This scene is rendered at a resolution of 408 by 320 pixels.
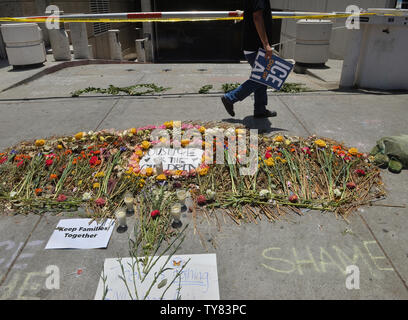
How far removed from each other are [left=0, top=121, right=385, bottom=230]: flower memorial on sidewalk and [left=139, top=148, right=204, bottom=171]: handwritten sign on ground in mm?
70

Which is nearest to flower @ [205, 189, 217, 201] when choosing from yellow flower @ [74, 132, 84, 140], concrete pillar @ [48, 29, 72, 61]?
yellow flower @ [74, 132, 84, 140]

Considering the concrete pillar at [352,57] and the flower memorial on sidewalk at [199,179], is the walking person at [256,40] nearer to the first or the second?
the flower memorial on sidewalk at [199,179]

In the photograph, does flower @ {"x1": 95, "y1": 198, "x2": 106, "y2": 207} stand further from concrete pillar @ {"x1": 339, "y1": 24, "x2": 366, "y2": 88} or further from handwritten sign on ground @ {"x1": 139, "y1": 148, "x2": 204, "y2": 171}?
concrete pillar @ {"x1": 339, "y1": 24, "x2": 366, "y2": 88}

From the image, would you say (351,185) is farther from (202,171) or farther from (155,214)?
(155,214)

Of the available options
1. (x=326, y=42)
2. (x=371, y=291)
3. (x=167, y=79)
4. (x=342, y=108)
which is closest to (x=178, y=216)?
(x=371, y=291)

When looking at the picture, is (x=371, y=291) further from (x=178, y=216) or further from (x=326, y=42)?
(x=326, y=42)

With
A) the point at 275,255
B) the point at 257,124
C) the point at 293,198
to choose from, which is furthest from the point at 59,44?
the point at 275,255

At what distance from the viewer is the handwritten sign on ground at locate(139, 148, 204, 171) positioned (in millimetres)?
3459

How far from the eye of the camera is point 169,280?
2.17 m

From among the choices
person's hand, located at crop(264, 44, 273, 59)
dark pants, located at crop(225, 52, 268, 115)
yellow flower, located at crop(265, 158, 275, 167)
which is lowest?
yellow flower, located at crop(265, 158, 275, 167)

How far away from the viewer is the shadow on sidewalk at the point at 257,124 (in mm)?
4527

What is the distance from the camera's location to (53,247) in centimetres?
250

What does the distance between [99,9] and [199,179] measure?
17600 millimetres
